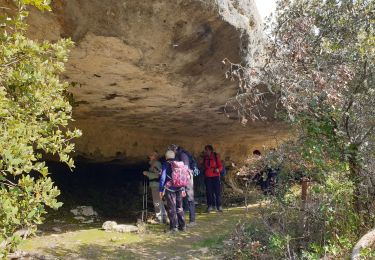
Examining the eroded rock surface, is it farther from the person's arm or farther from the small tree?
the person's arm

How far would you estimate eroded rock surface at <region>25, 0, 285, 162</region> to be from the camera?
15.2 feet

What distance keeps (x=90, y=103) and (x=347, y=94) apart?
456 centimetres

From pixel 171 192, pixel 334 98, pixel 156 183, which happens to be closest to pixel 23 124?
pixel 334 98

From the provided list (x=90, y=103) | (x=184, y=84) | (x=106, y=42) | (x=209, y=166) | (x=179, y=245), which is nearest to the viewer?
(x=106, y=42)

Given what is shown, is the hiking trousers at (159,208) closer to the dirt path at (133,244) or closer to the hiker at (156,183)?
the hiker at (156,183)

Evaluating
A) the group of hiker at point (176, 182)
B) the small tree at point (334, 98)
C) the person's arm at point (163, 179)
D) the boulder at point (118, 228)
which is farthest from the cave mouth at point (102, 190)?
the small tree at point (334, 98)

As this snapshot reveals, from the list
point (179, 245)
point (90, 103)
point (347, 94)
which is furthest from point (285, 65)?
point (90, 103)

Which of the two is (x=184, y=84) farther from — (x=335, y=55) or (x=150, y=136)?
(x=150, y=136)

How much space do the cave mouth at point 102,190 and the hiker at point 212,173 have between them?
1477mm

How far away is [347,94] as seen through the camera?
4.56m

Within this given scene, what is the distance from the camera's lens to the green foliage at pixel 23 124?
2.33m

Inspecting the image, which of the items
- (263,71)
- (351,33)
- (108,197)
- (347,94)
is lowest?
(108,197)

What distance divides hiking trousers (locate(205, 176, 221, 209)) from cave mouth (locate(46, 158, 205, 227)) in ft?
4.62

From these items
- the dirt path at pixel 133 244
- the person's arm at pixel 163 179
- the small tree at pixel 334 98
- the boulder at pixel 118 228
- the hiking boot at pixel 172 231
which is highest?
the small tree at pixel 334 98
